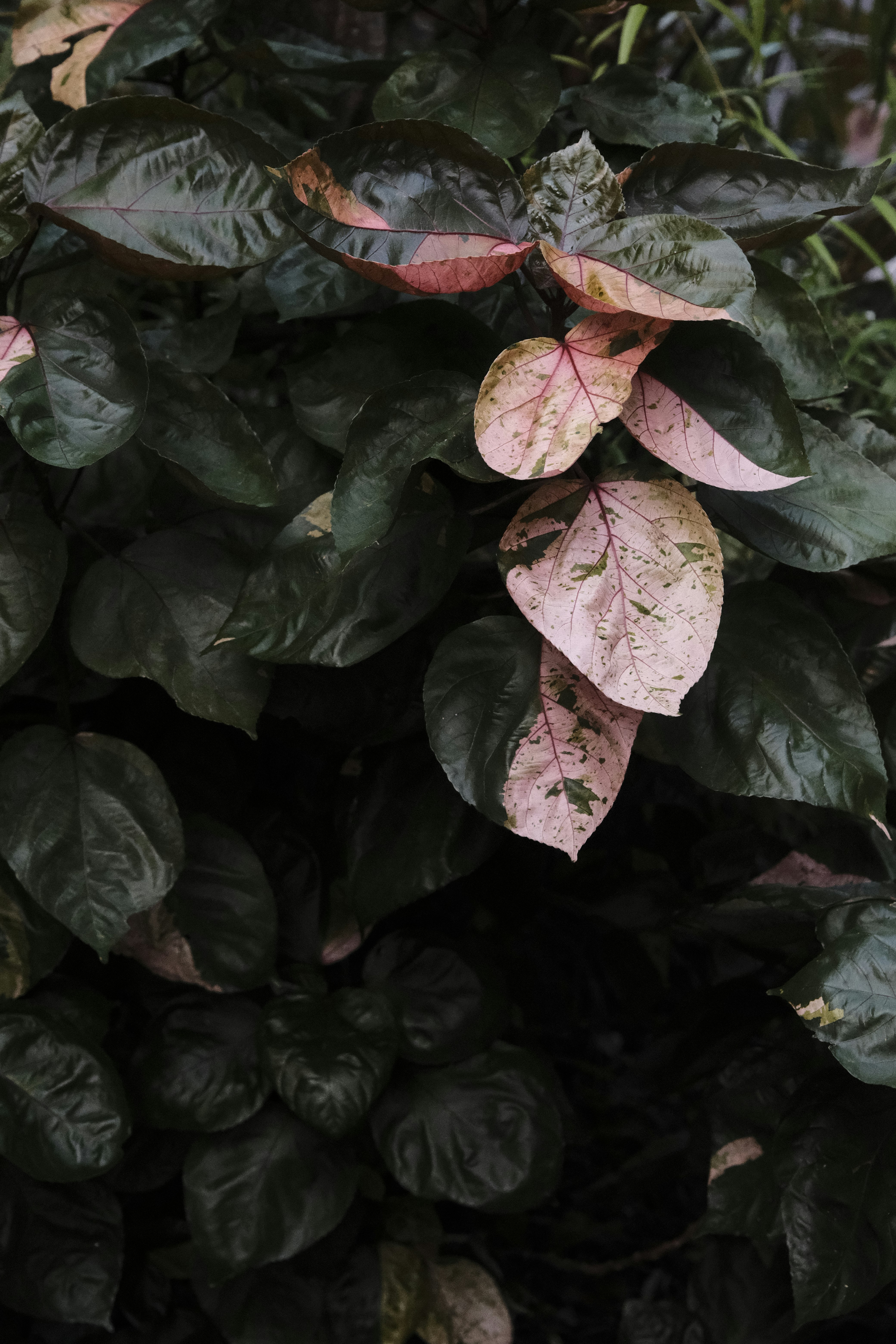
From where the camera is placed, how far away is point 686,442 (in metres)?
0.60

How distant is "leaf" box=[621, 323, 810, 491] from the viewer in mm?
582

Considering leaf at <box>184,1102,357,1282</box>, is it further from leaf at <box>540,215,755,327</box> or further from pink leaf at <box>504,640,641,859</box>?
leaf at <box>540,215,755,327</box>

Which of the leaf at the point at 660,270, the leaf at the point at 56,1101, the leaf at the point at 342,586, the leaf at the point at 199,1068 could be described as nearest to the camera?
the leaf at the point at 660,270

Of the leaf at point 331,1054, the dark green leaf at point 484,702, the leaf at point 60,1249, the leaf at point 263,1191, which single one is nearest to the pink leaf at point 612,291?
the dark green leaf at point 484,702

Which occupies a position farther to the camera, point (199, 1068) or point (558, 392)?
point (199, 1068)

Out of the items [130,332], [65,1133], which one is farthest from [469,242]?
[65,1133]

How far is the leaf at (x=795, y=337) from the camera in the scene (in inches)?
26.5

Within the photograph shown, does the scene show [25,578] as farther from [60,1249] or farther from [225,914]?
[60,1249]

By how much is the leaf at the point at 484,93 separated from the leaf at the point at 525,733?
0.35m

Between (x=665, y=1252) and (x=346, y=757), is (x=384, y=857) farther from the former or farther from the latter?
(x=665, y=1252)

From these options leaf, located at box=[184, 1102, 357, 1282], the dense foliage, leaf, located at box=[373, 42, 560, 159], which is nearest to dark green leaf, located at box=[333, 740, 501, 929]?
the dense foliage

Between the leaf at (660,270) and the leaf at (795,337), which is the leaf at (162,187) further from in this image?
the leaf at (795,337)

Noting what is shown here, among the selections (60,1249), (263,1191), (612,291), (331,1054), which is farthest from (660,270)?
(60,1249)

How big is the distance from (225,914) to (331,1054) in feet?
0.49
